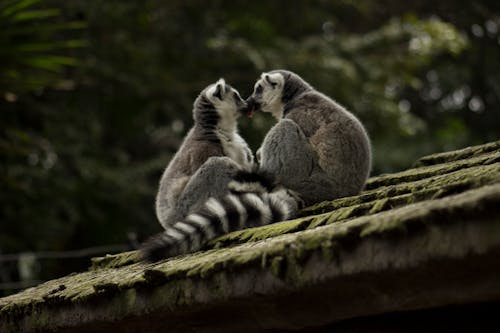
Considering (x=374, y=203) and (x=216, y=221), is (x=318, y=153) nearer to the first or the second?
(x=216, y=221)

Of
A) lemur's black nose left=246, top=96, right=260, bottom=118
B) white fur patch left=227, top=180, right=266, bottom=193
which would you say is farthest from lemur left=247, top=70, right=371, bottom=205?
lemur's black nose left=246, top=96, right=260, bottom=118

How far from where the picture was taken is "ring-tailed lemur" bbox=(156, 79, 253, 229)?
496 cm

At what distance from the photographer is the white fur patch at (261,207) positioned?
12.9ft

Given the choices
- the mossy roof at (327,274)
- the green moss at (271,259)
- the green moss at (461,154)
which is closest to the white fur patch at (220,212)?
the mossy roof at (327,274)

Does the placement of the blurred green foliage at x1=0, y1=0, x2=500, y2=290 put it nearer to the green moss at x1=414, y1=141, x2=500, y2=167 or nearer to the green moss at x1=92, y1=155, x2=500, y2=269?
the green moss at x1=414, y1=141, x2=500, y2=167

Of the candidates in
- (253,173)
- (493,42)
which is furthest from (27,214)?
(493,42)

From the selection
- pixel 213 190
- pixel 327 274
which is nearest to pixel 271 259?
pixel 327 274

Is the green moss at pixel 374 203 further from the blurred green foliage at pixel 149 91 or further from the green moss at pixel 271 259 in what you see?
the blurred green foliage at pixel 149 91

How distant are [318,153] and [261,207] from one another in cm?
93

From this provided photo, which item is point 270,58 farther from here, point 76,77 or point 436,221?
point 436,221

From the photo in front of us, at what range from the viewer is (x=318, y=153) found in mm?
4750

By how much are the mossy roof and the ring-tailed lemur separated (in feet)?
3.98

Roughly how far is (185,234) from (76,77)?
1027cm

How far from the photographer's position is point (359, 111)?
14016 mm
